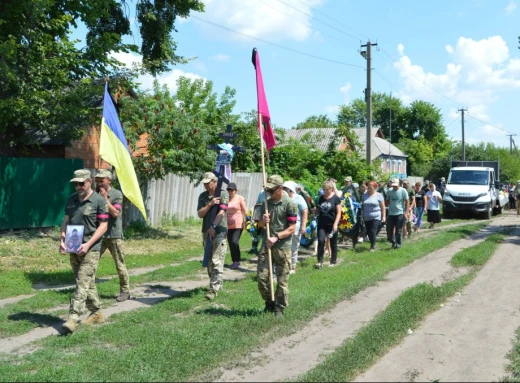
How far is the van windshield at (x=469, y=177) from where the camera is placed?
28547 millimetres

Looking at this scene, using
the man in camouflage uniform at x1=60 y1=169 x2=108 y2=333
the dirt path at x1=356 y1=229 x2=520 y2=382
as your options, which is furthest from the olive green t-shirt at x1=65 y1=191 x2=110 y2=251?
the dirt path at x1=356 y1=229 x2=520 y2=382

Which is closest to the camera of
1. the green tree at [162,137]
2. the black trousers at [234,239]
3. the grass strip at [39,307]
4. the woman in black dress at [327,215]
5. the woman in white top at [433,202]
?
the grass strip at [39,307]

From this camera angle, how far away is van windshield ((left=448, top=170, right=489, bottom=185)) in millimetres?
28547

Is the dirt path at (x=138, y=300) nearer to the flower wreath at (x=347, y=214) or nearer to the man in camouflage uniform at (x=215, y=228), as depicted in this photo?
the man in camouflage uniform at (x=215, y=228)

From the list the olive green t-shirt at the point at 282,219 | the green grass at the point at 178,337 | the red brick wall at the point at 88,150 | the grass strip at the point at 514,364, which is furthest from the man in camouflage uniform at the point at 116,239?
the red brick wall at the point at 88,150

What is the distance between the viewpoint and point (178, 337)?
6.69 meters

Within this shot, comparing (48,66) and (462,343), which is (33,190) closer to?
(48,66)

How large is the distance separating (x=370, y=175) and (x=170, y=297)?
13591mm

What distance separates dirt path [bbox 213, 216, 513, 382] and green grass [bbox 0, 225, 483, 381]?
0.16 m

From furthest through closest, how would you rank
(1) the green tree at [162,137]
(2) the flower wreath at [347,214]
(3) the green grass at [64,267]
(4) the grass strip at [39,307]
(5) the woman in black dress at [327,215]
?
(1) the green tree at [162,137], (2) the flower wreath at [347,214], (5) the woman in black dress at [327,215], (3) the green grass at [64,267], (4) the grass strip at [39,307]

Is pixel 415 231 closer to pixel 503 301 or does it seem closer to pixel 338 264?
pixel 338 264

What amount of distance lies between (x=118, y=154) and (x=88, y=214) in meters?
1.49

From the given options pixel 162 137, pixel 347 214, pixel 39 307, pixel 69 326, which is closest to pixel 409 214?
pixel 347 214

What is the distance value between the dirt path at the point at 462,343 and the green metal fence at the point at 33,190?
1078 centimetres
